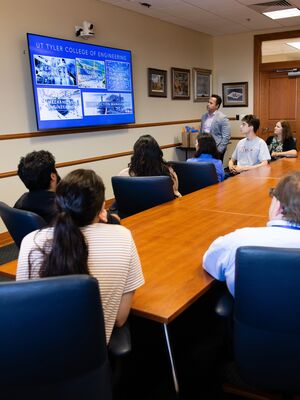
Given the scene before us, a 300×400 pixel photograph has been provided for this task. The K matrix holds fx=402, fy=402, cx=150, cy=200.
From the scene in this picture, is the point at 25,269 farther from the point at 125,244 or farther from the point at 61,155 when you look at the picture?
the point at 61,155

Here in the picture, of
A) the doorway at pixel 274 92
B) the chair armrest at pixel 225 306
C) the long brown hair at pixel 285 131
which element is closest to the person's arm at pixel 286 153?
the long brown hair at pixel 285 131

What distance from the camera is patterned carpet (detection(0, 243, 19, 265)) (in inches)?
146

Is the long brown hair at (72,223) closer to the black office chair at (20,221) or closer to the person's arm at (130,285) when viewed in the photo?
the person's arm at (130,285)

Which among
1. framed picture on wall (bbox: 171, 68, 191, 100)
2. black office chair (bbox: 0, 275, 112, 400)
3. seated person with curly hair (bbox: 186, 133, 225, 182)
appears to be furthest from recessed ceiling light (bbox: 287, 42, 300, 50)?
black office chair (bbox: 0, 275, 112, 400)

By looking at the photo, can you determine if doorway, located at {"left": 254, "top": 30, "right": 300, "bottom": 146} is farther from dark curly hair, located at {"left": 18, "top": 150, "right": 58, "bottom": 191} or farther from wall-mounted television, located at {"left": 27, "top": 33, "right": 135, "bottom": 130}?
dark curly hair, located at {"left": 18, "top": 150, "right": 58, "bottom": 191}

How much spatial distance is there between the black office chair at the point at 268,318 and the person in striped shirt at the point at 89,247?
1.19ft

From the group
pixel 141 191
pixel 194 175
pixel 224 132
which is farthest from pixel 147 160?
pixel 224 132

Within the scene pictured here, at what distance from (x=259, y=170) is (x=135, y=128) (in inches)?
91.1

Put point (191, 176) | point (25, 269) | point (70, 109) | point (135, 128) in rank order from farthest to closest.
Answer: point (135, 128), point (70, 109), point (191, 176), point (25, 269)

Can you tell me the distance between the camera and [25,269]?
1294mm

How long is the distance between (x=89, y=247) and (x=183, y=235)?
847mm

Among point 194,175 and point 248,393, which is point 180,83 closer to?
point 194,175

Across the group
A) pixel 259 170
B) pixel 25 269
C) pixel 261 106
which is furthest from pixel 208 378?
pixel 261 106

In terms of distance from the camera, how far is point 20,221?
1932 millimetres
